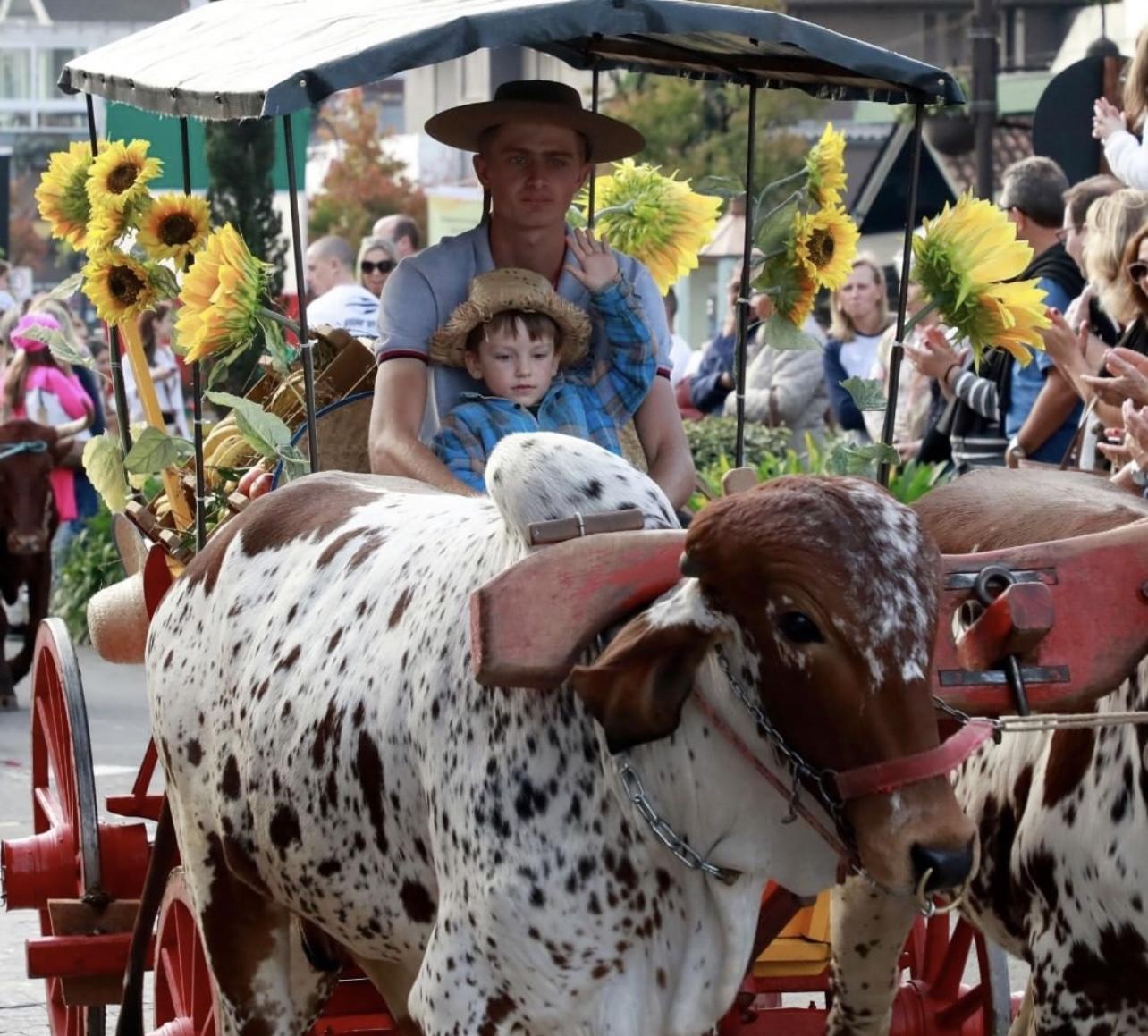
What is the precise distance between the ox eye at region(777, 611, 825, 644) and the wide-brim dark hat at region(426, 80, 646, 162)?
231cm

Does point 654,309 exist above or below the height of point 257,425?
above

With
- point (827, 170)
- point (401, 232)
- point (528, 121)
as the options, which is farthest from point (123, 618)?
point (401, 232)

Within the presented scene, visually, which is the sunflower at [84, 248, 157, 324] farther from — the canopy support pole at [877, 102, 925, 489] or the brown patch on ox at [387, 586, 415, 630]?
the canopy support pole at [877, 102, 925, 489]

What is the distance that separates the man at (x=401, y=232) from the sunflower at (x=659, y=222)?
5.94 metres

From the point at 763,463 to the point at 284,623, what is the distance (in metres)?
6.46

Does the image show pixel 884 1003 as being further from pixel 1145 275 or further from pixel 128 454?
pixel 128 454

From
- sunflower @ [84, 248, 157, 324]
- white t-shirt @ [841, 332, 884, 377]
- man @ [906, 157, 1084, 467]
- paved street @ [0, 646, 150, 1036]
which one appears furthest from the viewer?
white t-shirt @ [841, 332, 884, 377]

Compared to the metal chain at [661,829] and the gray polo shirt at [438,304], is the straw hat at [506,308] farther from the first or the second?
the metal chain at [661,829]

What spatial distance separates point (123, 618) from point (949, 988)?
2.04 m

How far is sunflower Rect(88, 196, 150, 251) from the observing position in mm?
4676

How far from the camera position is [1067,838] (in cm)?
353

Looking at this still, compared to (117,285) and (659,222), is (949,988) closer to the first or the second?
(659,222)

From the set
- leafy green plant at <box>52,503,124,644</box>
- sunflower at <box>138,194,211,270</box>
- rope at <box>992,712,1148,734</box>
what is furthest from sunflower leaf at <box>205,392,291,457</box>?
leafy green plant at <box>52,503,124,644</box>

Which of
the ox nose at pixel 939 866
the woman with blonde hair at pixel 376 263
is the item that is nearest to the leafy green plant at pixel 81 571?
the woman with blonde hair at pixel 376 263
